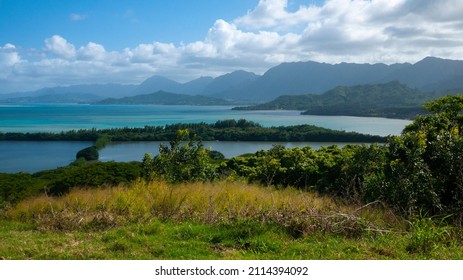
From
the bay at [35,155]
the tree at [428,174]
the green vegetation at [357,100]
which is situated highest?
the green vegetation at [357,100]

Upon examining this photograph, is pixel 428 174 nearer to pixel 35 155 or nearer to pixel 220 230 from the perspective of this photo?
pixel 220 230

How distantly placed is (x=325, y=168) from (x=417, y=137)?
502cm

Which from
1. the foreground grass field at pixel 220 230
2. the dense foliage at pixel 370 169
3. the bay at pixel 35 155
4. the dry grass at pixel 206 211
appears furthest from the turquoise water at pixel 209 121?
the foreground grass field at pixel 220 230

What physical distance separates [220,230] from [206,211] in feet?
2.56

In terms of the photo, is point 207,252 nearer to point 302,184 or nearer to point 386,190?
point 386,190

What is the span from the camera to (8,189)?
17453mm

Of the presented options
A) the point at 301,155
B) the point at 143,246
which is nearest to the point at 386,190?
the point at 143,246

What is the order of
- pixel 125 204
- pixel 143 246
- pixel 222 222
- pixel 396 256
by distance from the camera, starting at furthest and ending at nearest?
pixel 125 204 → pixel 222 222 → pixel 143 246 → pixel 396 256

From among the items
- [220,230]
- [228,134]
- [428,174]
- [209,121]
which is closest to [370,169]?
[428,174]

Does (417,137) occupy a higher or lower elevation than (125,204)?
higher

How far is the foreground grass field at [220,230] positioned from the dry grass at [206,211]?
13 mm

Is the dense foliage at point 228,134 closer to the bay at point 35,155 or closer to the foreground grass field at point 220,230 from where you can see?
A: the bay at point 35,155

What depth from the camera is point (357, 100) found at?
145375 millimetres

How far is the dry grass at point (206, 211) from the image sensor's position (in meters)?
5.16
